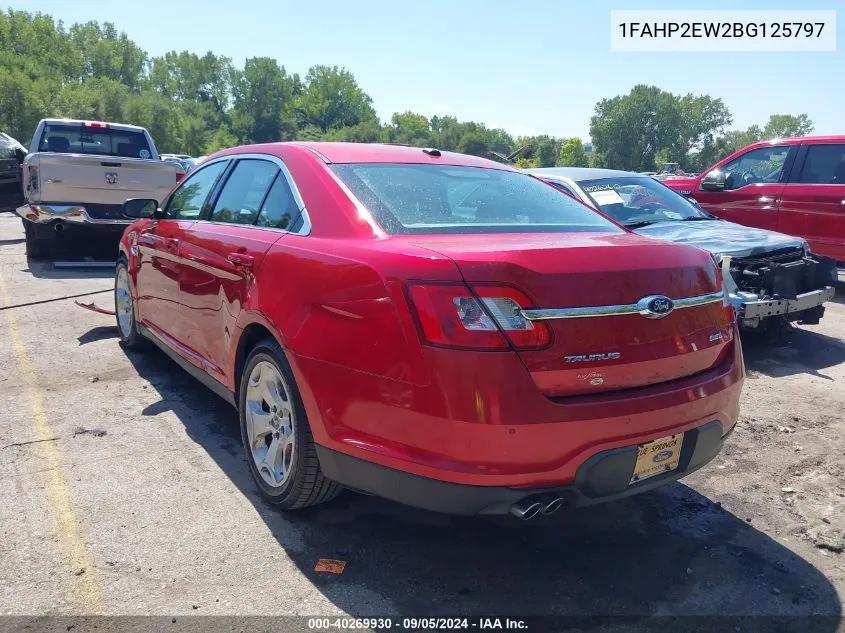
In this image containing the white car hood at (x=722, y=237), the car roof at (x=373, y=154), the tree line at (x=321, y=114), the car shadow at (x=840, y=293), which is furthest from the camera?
the tree line at (x=321, y=114)

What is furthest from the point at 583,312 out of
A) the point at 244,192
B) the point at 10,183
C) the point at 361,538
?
the point at 10,183

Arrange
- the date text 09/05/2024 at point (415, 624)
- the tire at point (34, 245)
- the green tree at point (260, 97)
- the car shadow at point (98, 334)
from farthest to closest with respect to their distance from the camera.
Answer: the green tree at point (260, 97) → the tire at point (34, 245) → the car shadow at point (98, 334) → the date text 09/05/2024 at point (415, 624)

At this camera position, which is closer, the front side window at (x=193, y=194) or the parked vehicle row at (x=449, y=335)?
the parked vehicle row at (x=449, y=335)

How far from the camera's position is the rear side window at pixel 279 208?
3.27 metres

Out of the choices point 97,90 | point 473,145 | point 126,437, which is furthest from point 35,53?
point 126,437

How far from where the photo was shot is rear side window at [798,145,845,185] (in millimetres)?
8367

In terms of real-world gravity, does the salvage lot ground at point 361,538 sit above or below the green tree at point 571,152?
above

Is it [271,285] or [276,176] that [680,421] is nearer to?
[271,285]

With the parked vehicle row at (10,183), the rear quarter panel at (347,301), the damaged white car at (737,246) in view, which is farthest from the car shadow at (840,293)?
the parked vehicle row at (10,183)

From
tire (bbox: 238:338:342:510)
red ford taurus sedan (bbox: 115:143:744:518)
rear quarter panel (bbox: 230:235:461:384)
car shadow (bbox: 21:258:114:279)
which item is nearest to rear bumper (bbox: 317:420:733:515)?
red ford taurus sedan (bbox: 115:143:744:518)

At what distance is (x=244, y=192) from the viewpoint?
3.85m

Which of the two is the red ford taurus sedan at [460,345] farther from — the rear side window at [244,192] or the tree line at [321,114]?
the tree line at [321,114]

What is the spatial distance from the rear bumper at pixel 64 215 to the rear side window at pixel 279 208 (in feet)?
22.8

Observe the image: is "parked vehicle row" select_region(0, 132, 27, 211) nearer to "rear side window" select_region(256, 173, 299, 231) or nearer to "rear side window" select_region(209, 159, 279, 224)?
"rear side window" select_region(209, 159, 279, 224)
